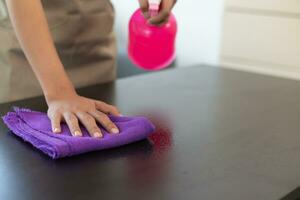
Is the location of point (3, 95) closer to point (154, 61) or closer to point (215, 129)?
point (154, 61)

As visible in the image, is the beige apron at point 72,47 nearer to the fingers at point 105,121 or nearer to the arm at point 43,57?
the arm at point 43,57

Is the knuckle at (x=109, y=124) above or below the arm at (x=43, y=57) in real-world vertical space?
below

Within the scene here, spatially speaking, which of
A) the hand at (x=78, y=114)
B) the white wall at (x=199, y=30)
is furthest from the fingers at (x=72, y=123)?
the white wall at (x=199, y=30)

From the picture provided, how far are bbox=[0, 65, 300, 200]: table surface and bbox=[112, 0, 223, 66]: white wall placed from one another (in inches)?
38.6

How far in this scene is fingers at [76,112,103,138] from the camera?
764 mm

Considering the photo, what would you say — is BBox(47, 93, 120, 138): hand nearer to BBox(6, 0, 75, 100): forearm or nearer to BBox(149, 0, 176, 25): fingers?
BBox(6, 0, 75, 100): forearm

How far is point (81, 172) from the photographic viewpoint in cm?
68

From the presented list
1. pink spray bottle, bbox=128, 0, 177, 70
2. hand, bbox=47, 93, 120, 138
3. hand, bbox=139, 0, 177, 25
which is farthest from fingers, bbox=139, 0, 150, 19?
hand, bbox=47, 93, 120, 138

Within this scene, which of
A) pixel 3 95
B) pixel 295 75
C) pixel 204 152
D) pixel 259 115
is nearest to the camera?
pixel 204 152

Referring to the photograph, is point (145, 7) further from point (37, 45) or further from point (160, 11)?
point (37, 45)

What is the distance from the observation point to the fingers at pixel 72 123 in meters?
0.76

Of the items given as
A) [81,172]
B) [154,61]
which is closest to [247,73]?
[154,61]

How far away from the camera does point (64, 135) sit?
2.46 ft

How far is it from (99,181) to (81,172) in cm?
4
